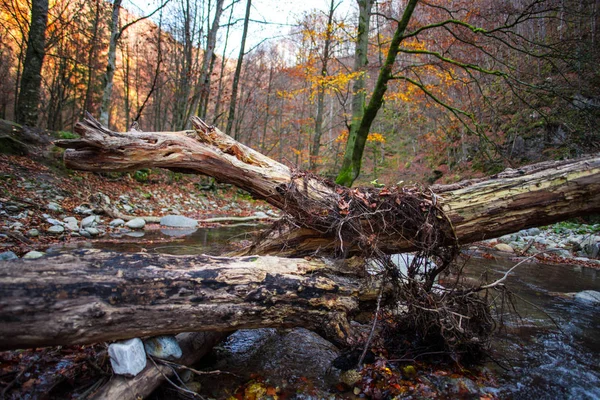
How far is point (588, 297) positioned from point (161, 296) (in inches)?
242

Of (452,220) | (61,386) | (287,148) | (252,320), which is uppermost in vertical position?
(287,148)

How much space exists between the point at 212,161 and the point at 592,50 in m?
6.07

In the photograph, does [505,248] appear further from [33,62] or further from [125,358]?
[33,62]

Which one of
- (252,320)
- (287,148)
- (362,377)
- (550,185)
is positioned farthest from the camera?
(287,148)

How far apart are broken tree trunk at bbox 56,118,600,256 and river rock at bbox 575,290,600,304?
7.95ft

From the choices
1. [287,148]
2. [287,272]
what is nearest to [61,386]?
[287,272]

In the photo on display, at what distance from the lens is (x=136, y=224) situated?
26.9ft

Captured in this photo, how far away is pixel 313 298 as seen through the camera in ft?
8.89

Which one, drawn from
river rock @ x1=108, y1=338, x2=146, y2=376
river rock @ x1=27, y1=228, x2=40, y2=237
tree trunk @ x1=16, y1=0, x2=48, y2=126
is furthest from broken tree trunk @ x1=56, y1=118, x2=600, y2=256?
tree trunk @ x1=16, y1=0, x2=48, y2=126

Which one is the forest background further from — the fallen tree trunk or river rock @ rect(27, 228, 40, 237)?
river rock @ rect(27, 228, 40, 237)

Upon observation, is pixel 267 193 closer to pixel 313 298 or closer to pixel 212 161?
pixel 212 161

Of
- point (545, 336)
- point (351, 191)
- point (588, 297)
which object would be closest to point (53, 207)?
point (351, 191)

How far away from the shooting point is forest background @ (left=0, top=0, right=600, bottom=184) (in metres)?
→ 5.64

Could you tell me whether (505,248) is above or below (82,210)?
above
